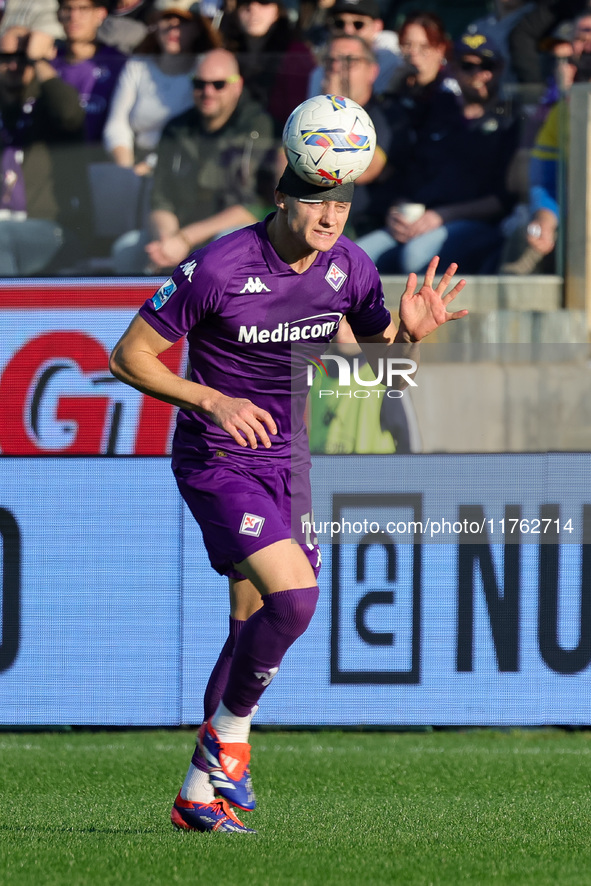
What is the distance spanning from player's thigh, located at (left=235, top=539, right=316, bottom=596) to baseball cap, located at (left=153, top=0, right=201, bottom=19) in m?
6.40

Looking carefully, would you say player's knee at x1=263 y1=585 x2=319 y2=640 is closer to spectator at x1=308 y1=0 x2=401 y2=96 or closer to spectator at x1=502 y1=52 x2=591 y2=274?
spectator at x1=502 y1=52 x2=591 y2=274

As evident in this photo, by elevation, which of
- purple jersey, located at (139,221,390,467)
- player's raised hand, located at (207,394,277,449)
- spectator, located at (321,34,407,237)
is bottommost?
player's raised hand, located at (207,394,277,449)

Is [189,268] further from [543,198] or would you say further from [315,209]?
[543,198]

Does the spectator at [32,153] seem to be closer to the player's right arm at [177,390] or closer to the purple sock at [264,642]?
the player's right arm at [177,390]

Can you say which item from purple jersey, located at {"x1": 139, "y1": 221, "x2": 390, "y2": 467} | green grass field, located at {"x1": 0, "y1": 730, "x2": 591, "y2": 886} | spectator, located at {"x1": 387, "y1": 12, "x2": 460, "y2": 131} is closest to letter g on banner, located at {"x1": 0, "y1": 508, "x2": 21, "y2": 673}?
green grass field, located at {"x1": 0, "y1": 730, "x2": 591, "y2": 886}

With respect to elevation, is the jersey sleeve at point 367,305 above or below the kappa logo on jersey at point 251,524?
above

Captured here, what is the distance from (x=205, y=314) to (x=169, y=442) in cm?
326

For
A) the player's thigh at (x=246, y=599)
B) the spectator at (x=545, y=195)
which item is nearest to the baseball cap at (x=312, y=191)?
the player's thigh at (x=246, y=599)

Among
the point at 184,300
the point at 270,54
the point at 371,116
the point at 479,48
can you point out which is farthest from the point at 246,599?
the point at 479,48

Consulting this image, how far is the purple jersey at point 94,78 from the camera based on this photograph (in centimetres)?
888

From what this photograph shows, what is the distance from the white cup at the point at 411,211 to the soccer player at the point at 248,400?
4.35 metres

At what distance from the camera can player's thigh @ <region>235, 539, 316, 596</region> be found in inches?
154

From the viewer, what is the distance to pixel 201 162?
8.67m

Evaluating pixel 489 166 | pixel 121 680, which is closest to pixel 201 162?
pixel 489 166
